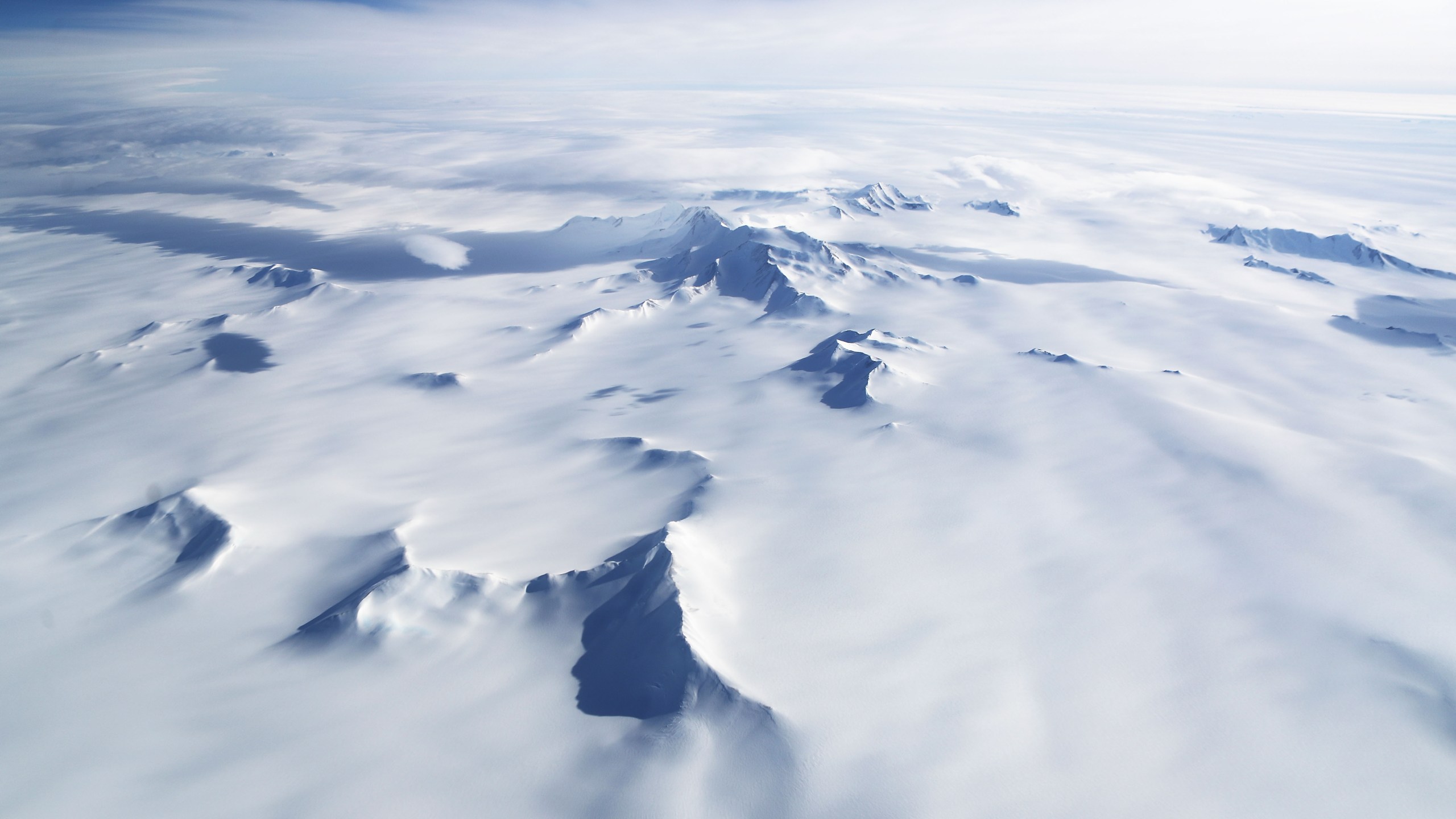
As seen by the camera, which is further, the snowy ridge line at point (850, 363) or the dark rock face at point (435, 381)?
the dark rock face at point (435, 381)

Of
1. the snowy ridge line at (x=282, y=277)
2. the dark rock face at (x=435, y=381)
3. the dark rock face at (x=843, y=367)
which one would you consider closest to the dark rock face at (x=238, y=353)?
the dark rock face at (x=435, y=381)

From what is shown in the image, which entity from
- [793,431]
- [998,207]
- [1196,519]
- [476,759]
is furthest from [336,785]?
[998,207]

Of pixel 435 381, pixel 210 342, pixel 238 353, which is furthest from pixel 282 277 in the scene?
pixel 435 381

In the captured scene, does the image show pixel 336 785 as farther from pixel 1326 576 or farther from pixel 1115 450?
pixel 1115 450

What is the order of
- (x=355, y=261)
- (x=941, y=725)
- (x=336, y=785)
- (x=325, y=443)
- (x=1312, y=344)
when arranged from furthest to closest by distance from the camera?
(x=355, y=261) → (x=1312, y=344) → (x=325, y=443) → (x=941, y=725) → (x=336, y=785)

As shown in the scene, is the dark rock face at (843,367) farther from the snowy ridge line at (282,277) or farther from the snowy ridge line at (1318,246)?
the snowy ridge line at (1318,246)
